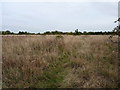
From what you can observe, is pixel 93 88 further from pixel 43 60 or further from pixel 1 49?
pixel 1 49

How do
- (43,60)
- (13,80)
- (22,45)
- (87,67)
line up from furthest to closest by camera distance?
(22,45), (43,60), (87,67), (13,80)

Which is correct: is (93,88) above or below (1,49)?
below

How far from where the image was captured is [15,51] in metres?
11.2

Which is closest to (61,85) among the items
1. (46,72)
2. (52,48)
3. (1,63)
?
(46,72)

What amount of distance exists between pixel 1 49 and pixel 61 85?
16.7ft

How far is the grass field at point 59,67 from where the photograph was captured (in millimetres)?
8008

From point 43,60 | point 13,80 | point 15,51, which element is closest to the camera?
point 13,80

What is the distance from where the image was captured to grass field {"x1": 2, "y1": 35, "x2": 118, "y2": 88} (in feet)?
26.3

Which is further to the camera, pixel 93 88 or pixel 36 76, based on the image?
pixel 36 76

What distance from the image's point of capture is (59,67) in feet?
30.1

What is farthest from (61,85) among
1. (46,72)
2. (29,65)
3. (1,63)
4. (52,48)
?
(52,48)

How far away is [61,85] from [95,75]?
1.37 metres

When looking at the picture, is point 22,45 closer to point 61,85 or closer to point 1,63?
point 1,63

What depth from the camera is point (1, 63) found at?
9531 mm
